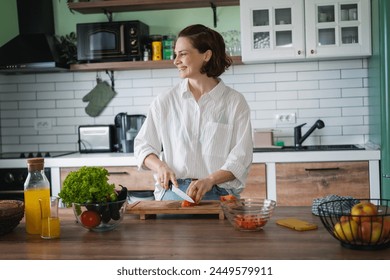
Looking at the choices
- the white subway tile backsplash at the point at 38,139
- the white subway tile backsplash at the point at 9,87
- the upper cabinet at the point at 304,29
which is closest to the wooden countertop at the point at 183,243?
the upper cabinet at the point at 304,29

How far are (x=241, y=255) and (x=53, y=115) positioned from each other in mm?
3696

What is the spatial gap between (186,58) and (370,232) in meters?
1.35

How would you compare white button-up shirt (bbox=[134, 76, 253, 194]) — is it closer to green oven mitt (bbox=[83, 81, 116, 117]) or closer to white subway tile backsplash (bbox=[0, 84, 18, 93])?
green oven mitt (bbox=[83, 81, 116, 117])

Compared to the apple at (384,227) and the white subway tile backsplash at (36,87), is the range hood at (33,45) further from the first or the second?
the apple at (384,227)

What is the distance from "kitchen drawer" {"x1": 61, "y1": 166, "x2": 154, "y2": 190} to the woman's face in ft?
5.56

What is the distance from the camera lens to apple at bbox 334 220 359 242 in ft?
5.66

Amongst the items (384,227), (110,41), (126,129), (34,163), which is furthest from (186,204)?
(110,41)

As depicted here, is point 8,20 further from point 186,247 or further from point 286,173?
point 186,247

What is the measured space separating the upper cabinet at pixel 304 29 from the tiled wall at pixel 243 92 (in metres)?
0.37

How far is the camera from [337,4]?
4.34m

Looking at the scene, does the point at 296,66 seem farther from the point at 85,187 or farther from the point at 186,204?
the point at 85,187

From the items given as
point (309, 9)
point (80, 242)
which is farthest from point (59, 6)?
point (80, 242)

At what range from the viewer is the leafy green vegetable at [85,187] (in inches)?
81.2

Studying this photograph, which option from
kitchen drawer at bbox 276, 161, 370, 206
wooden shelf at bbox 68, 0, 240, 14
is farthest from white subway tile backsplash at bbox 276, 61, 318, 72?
kitchen drawer at bbox 276, 161, 370, 206
